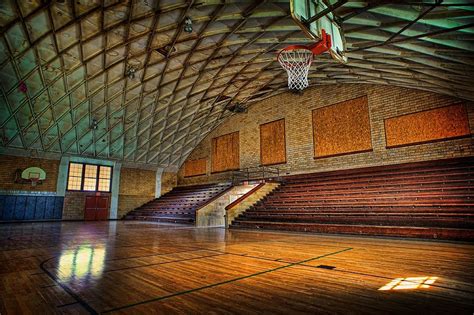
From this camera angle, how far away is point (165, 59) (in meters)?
11.7

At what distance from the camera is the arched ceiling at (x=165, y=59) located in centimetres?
756

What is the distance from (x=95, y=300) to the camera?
2428mm

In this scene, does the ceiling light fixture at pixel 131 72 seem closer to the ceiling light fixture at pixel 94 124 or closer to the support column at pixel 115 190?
the ceiling light fixture at pixel 94 124

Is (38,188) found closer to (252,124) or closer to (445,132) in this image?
(252,124)

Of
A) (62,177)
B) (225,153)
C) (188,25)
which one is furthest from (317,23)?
(62,177)

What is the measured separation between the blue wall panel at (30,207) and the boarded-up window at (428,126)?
1893 centimetres

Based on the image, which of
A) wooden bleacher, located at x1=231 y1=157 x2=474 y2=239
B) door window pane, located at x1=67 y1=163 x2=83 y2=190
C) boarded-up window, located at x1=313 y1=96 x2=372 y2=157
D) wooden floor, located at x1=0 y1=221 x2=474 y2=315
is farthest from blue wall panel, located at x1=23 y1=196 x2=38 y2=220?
boarded-up window, located at x1=313 y1=96 x2=372 y2=157

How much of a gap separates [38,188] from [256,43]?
1490 cm

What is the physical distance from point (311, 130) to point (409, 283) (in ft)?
41.6

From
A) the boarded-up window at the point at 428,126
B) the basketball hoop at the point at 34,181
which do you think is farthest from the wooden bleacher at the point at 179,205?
the boarded-up window at the point at 428,126

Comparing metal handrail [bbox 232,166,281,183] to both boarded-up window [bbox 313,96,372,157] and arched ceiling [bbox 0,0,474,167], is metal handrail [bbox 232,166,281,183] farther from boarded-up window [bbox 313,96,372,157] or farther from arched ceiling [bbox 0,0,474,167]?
arched ceiling [bbox 0,0,474,167]

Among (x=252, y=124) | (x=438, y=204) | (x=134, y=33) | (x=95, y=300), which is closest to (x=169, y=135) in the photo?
(x=252, y=124)

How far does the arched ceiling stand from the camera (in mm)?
7562

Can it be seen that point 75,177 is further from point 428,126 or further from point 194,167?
point 428,126
